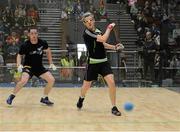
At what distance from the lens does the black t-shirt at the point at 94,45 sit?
9.29 metres

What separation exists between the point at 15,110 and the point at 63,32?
34.6 feet

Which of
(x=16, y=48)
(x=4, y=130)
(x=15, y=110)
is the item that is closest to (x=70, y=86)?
(x=16, y=48)

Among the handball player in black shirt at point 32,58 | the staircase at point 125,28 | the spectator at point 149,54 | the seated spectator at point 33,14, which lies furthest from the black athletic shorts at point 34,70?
the seated spectator at point 33,14

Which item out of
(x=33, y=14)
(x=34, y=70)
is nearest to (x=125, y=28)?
(x=33, y=14)

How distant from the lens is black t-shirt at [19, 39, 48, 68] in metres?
10.5

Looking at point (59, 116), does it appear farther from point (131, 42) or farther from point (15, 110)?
point (131, 42)

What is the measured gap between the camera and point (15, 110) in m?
9.79

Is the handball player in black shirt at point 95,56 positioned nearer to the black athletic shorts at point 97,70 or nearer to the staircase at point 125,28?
the black athletic shorts at point 97,70

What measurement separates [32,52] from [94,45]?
1.73 metres

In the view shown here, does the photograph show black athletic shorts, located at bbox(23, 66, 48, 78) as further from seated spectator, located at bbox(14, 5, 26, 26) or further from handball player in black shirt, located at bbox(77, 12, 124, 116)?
seated spectator, located at bbox(14, 5, 26, 26)

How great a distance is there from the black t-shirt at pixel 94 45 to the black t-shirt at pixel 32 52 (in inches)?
57.8

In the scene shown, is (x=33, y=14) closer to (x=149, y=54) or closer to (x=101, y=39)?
Result: (x=149, y=54)

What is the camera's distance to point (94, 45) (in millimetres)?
9383

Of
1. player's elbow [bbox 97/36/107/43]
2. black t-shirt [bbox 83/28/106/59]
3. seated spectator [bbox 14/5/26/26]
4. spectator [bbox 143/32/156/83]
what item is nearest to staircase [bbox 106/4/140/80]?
spectator [bbox 143/32/156/83]
